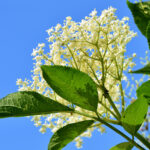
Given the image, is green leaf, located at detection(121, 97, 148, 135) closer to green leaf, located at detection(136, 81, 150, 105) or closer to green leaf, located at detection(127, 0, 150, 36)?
green leaf, located at detection(136, 81, 150, 105)

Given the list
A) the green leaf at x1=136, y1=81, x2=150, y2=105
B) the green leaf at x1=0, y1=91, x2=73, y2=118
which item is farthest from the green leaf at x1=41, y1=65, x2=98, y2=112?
the green leaf at x1=136, y1=81, x2=150, y2=105

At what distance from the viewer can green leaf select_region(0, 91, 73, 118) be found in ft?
3.77

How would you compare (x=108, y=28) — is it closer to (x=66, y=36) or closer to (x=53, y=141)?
(x=66, y=36)

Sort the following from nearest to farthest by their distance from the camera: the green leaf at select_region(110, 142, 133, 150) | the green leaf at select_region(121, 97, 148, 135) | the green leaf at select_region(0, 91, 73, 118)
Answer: the green leaf at select_region(121, 97, 148, 135), the green leaf at select_region(0, 91, 73, 118), the green leaf at select_region(110, 142, 133, 150)

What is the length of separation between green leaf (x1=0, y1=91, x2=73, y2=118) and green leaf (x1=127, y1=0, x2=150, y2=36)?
542 mm

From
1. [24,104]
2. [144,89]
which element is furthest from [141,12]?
[24,104]

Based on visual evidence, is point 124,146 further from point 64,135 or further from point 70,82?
point 70,82

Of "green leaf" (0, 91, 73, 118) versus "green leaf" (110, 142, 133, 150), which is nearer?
"green leaf" (0, 91, 73, 118)

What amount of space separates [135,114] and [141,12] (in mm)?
440

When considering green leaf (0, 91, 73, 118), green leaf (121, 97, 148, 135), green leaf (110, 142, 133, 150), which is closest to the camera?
green leaf (121, 97, 148, 135)

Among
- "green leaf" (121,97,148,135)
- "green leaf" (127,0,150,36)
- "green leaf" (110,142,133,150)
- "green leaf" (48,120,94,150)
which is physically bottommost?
"green leaf" (110,142,133,150)

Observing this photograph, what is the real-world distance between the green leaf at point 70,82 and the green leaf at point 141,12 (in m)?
0.32

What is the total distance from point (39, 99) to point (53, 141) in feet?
0.75

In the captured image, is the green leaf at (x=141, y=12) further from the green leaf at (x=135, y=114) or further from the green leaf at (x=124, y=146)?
the green leaf at (x=124, y=146)
